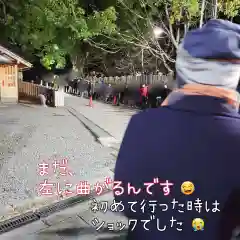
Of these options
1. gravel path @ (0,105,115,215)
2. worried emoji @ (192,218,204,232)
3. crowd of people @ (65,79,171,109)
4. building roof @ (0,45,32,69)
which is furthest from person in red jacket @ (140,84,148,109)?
worried emoji @ (192,218,204,232)

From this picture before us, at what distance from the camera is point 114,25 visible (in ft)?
49.9

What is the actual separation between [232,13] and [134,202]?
12.1 meters

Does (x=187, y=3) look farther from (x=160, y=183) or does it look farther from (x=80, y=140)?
(x=160, y=183)

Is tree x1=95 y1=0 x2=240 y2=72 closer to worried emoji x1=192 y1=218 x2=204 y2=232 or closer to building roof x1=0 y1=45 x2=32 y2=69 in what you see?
building roof x1=0 y1=45 x2=32 y2=69

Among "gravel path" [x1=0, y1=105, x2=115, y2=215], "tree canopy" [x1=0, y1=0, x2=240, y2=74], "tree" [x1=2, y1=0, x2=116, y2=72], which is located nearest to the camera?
"gravel path" [x1=0, y1=105, x2=115, y2=215]

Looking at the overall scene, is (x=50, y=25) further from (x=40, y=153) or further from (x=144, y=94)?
(x=40, y=153)

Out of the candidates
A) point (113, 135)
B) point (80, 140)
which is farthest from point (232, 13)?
point (80, 140)

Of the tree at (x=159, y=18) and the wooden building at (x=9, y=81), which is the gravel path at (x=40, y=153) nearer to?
the tree at (x=159, y=18)

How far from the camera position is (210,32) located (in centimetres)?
117

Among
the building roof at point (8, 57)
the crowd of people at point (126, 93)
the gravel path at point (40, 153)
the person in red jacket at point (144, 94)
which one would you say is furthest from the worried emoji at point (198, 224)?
the building roof at point (8, 57)

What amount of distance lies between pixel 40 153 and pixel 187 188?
684cm

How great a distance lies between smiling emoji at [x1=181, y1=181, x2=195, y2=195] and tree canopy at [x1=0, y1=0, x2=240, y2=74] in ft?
34.3

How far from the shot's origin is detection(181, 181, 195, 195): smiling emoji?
1.16 metres

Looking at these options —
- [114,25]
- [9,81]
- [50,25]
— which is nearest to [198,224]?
[114,25]
